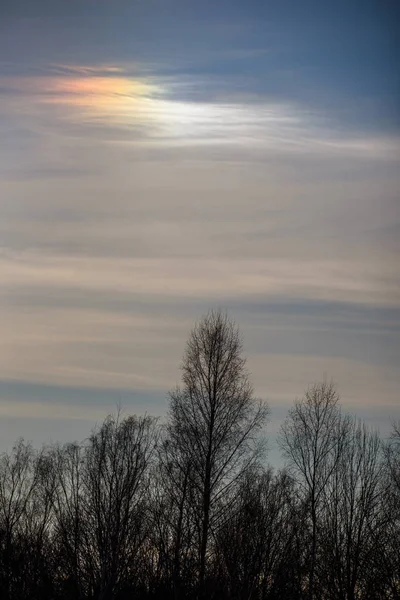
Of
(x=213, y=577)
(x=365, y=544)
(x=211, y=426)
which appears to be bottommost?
(x=213, y=577)

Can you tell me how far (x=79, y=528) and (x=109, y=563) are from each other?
653 centimetres

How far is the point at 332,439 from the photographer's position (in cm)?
A: 5619

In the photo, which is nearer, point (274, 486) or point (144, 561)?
point (274, 486)

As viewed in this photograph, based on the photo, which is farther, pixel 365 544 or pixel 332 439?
pixel 332 439

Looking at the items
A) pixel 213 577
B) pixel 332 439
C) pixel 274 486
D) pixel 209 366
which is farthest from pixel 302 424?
pixel 213 577

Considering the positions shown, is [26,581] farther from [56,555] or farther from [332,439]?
[332,439]

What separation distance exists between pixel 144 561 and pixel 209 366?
9.13 metres

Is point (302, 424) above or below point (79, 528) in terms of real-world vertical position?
above

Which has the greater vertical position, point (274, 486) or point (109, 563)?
point (274, 486)

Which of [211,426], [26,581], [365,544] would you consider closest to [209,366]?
[211,426]

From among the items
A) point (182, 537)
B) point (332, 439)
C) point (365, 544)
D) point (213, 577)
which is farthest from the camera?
point (332, 439)

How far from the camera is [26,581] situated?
187 feet

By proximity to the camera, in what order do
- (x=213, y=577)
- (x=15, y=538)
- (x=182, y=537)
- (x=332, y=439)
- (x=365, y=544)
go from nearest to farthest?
(x=213, y=577), (x=182, y=537), (x=365, y=544), (x=332, y=439), (x=15, y=538)

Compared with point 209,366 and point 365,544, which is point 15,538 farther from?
point 365,544
